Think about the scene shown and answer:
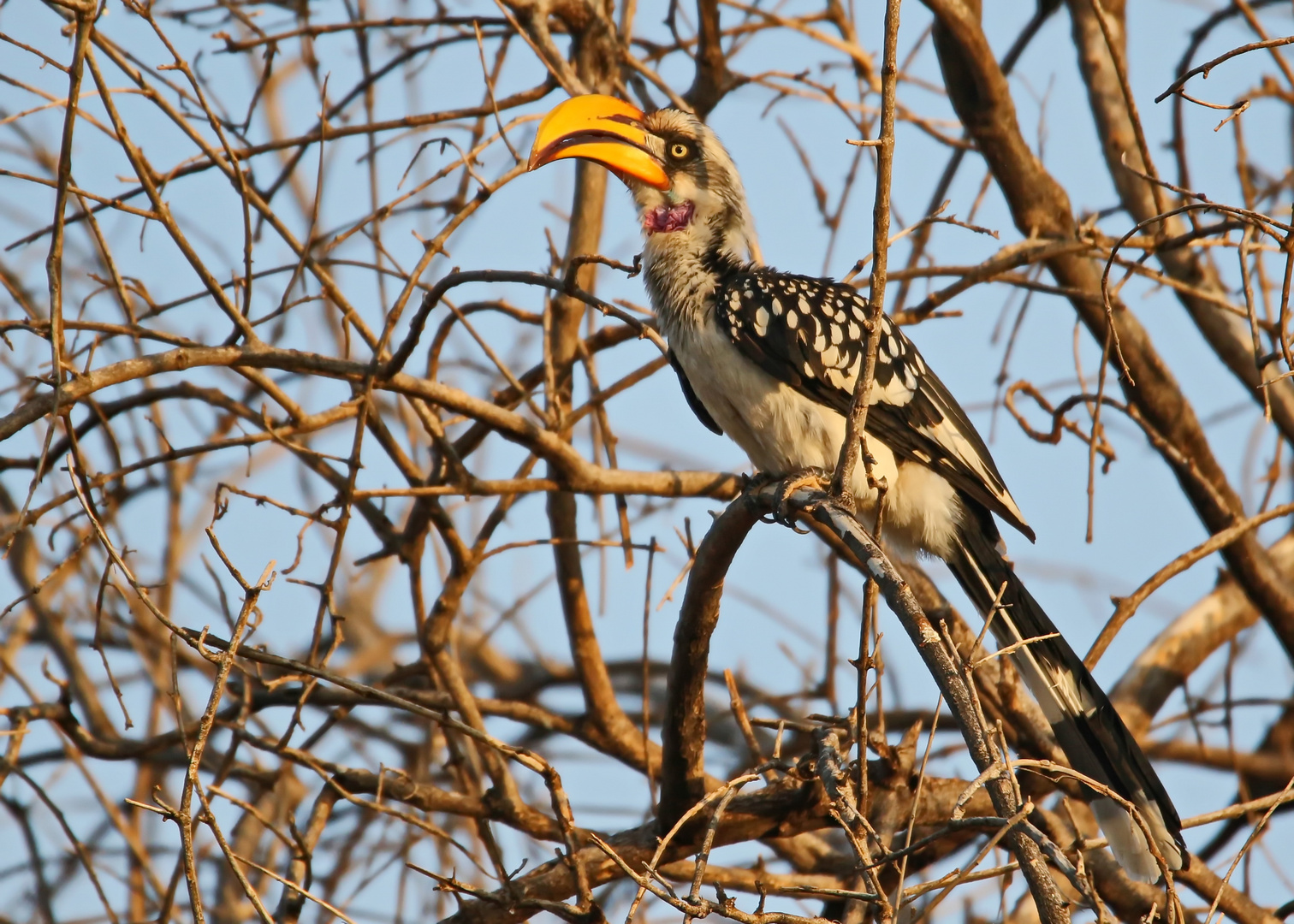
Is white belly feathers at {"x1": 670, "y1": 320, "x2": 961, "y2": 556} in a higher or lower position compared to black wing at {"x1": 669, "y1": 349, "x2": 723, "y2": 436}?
lower

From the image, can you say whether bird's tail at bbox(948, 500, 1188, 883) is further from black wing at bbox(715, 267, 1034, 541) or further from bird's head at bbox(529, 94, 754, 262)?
bird's head at bbox(529, 94, 754, 262)

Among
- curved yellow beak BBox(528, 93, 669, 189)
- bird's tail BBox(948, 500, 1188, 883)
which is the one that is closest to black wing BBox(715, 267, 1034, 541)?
bird's tail BBox(948, 500, 1188, 883)

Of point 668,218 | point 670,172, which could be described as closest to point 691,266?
point 668,218

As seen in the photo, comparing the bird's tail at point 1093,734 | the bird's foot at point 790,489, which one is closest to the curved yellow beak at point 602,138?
the bird's foot at point 790,489

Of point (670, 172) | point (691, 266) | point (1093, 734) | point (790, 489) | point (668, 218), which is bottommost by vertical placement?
point (1093, 734)

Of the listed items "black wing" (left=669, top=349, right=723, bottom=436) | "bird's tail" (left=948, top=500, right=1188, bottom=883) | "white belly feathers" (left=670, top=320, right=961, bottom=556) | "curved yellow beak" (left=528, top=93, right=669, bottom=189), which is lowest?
"bird's tail" (left=948, top=500, right=1188, bottom=883)

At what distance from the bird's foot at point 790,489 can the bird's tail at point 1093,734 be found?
421 mm

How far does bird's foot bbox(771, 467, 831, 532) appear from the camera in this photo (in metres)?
2.62

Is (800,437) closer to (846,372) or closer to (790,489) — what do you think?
(846,372)

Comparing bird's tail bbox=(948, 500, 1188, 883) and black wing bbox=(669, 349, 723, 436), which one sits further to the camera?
black wing bbox=(669, 349, 723, 436)

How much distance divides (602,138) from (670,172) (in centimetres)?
23

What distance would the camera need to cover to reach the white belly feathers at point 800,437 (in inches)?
127

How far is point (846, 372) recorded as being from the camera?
330 cm

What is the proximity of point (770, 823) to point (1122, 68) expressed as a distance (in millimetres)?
2026
